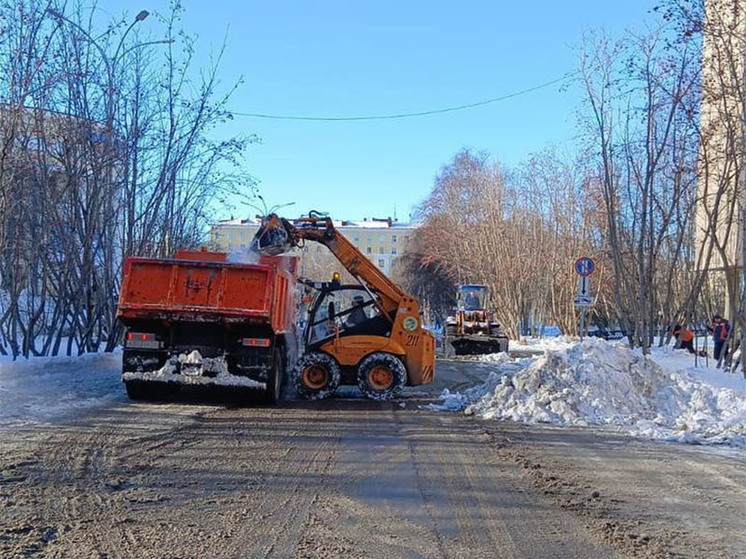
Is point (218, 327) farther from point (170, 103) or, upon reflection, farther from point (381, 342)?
point (170, 103)

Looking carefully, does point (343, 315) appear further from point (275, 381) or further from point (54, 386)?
point (54, 386)

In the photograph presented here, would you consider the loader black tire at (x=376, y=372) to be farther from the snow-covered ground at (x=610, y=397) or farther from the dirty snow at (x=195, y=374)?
the dirty snow at (x=195, y=374)

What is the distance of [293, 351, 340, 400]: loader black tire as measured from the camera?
584 inches

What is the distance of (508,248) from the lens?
4834 cm

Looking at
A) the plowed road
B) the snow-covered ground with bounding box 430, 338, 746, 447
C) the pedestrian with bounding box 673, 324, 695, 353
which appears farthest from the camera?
the pedestrian with bounding box 673, 324, 695, 353

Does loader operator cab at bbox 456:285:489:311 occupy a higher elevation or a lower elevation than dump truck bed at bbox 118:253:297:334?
higher

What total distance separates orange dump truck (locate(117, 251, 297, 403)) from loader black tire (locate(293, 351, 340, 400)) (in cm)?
134

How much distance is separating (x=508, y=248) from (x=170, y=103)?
2954 centimetres

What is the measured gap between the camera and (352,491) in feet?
24.6

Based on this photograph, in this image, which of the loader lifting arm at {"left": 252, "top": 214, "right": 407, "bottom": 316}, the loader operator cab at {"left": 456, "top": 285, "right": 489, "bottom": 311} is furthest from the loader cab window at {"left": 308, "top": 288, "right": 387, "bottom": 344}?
the loader operator cab at {"left": 456, "top": 285, "right": 489, "bottom": 311}

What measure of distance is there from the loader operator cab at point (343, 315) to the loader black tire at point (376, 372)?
2.29ft

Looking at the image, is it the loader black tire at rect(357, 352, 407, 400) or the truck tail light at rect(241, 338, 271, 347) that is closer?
the truck tail light at rect(241, 338, 271, 347)

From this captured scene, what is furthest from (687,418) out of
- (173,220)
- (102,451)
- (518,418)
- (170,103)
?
(173,220)

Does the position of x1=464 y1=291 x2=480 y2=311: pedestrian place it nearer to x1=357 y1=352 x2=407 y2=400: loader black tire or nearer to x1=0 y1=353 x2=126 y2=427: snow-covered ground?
x1=0 y1=353 x2=126 y2=427: snow-covered ground
